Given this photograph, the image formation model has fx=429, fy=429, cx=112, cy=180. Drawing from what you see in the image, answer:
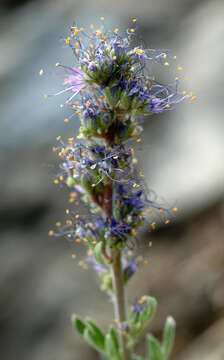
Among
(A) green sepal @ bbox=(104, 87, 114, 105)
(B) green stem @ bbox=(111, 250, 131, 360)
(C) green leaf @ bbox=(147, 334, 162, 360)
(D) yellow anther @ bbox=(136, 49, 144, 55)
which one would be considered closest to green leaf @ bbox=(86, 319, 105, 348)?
(B) green stem @ bbox=(111, 250, 131, 360)

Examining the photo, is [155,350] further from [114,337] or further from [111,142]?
[111,142]

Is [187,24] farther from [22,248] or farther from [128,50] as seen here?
[128,50]


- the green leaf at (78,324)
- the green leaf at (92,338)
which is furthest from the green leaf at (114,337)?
the green leaf at (78,324)

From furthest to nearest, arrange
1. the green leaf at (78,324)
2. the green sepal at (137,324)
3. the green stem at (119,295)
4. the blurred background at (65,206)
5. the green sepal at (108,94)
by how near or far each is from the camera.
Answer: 1. the blurred background at (65,206)
2. the green leaf at (78,324)
3. the green sepal at (137,324)
4. the green stem at (119,295)
5. the green sepal at (108,94)

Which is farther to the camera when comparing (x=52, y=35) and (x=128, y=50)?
(x=52, y=35)

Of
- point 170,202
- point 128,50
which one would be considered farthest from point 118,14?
point 128,50

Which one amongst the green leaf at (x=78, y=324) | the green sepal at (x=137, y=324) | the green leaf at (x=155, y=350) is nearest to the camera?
the green sepal at (x=137, y=324)

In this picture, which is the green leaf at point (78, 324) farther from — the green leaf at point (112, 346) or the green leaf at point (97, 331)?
the green leaf at point (112, 346)
